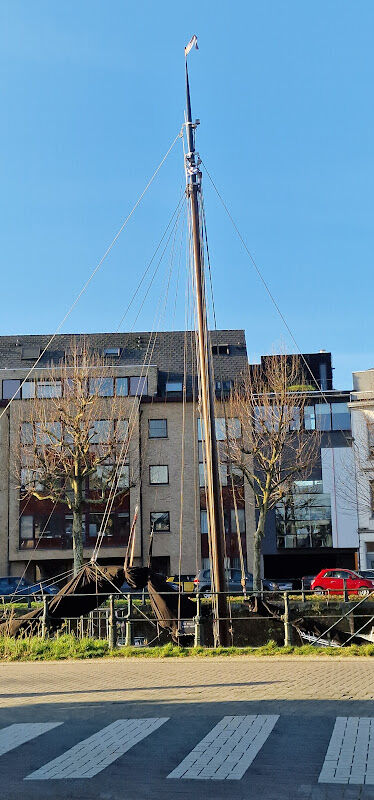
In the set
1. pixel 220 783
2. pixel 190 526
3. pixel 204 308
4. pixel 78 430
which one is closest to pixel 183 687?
pixel 220 783

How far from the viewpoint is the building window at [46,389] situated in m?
43.7

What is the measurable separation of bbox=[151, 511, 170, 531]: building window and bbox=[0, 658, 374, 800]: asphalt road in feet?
112

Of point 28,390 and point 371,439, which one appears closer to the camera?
point 371,439

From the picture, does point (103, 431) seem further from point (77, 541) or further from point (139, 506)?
point (77, 541)

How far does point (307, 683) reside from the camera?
11.2 m

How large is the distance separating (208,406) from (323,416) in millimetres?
30052

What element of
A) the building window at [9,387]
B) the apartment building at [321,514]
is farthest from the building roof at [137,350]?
the apartment building at [321,514]

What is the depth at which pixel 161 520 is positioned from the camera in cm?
4756

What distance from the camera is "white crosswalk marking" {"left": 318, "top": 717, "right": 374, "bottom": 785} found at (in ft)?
21.5

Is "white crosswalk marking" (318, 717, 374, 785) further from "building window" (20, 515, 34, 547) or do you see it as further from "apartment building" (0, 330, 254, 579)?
"building window" (20, 515, 34, 547)

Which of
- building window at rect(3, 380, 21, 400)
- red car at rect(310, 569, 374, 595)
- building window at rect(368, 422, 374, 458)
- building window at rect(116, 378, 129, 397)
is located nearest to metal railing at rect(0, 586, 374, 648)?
red car at rect(310, 569, 374, 595)

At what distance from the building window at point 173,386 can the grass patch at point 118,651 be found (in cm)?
3410

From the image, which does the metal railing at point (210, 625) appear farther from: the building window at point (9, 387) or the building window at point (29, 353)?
the building window at point (29, 353)

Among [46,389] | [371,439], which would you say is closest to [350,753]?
[371,439]
